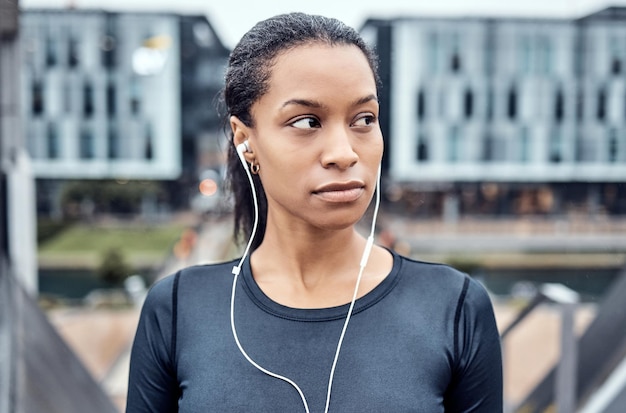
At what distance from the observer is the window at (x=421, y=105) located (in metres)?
12.8

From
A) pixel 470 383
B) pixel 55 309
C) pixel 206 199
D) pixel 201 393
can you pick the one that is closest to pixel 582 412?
pixel 470 383

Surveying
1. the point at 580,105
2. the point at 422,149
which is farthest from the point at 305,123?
the point at 580,105

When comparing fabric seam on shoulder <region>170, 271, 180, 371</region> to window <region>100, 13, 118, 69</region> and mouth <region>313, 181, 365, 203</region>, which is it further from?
window <region>100, 13, 118, 69</region>

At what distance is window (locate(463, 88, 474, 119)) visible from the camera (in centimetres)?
1320

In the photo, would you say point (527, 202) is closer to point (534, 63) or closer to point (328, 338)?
point (534, 63)

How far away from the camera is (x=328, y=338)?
0.73m

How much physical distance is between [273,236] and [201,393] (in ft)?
0.69

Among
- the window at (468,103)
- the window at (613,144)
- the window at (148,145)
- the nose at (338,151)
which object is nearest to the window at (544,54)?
the window at (468,103)

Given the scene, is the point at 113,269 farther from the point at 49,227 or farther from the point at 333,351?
the point at 333,351

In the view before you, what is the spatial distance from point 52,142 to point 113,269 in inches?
105

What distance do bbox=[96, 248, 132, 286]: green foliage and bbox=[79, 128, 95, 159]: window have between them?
196cm

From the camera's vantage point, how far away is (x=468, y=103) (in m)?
13.3

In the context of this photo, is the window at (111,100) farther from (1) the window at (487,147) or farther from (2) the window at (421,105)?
(1) the window at (487,147)

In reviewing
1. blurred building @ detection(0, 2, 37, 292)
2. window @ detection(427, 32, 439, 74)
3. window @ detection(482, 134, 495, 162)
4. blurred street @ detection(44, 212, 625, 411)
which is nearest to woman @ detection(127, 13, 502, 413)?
blurred building @ detection(0, 2, 37, 292)
